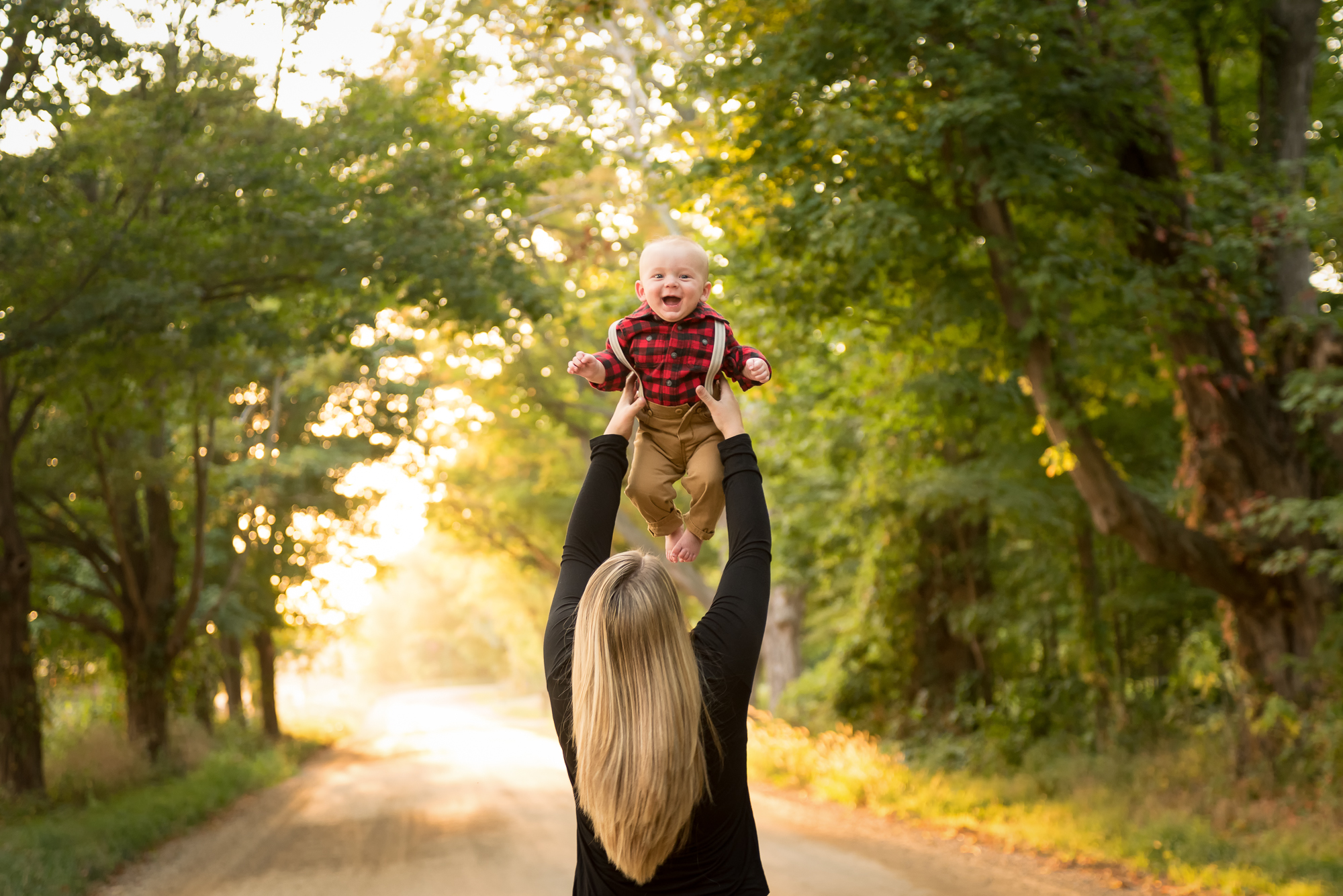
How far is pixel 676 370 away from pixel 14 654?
43.9 ft

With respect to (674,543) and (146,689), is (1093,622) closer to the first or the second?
(674,543)

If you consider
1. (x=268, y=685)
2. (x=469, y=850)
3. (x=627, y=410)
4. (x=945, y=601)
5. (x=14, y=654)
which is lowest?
(x=469, y=850)

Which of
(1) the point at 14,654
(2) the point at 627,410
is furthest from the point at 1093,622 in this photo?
(2) the point at 627,410

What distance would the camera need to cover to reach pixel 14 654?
43.4ft

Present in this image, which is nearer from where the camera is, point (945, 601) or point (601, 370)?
point (601, 370)

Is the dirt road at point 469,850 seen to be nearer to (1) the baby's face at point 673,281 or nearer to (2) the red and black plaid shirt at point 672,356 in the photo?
(2) the red and black plaid shirt at point 672,356

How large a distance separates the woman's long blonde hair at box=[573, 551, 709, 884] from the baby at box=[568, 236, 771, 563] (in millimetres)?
521

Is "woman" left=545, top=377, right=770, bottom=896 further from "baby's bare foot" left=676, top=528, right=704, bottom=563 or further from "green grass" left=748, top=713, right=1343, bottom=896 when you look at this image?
"green grass" left=748, top=713, right=1343, bottom=896

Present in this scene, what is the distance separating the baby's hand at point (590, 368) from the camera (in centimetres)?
264

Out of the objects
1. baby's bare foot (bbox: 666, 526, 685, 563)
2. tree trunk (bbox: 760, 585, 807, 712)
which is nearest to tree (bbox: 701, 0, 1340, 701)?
baby's bare foot (bbox: 666, 526, 685, 563)

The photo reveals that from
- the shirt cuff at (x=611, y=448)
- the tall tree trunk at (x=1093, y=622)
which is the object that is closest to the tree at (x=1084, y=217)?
the tall tree trunk at (x=1093, y=622)

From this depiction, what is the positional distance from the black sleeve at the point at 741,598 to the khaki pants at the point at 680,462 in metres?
0.26

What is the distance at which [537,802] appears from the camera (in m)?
16.2

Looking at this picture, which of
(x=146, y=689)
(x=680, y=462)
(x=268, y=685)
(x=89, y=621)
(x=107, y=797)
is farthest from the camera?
(x=268, y=685)
